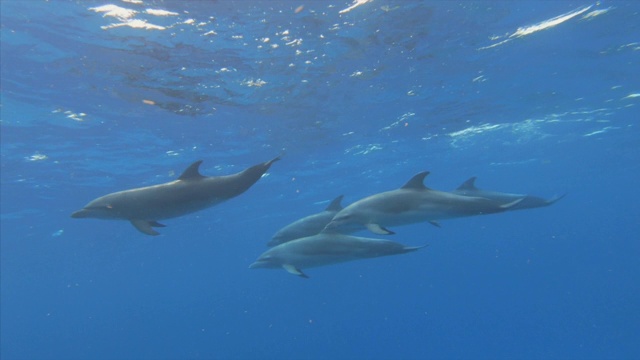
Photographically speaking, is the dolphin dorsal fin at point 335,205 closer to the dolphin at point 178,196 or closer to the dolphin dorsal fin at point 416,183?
the dolphin dorsal fin at point 416,183

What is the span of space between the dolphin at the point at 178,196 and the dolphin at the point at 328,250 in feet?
11.0

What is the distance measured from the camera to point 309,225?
10.3 m

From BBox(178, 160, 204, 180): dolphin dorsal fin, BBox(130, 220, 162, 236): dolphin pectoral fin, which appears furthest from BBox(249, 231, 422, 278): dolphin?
BBox(130, 220, 162, 236): dolphin pectoral fin

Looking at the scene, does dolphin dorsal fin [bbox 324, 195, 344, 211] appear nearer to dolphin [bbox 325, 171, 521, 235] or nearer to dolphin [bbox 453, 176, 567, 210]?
dolphin [bbox 325, 171, 521, 235]

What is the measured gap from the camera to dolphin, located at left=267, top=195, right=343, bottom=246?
1011 centimetres

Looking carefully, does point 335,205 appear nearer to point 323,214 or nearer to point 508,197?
point 323,214

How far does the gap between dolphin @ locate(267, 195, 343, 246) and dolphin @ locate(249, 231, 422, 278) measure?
0.76 metres

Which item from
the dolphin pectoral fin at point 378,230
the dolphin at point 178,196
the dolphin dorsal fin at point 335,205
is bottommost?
the dolphin dorsal fin at point 335,205

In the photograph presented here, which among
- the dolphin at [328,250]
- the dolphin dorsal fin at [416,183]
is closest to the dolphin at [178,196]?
the dolphin dorsal fin at [416,183]

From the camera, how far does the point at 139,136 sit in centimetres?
2008

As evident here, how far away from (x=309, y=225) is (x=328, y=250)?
4.39 feet

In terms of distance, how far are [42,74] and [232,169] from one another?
1428 centimetres

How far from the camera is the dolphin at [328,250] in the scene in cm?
859

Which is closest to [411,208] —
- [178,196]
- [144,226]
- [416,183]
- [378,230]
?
[416,183]
